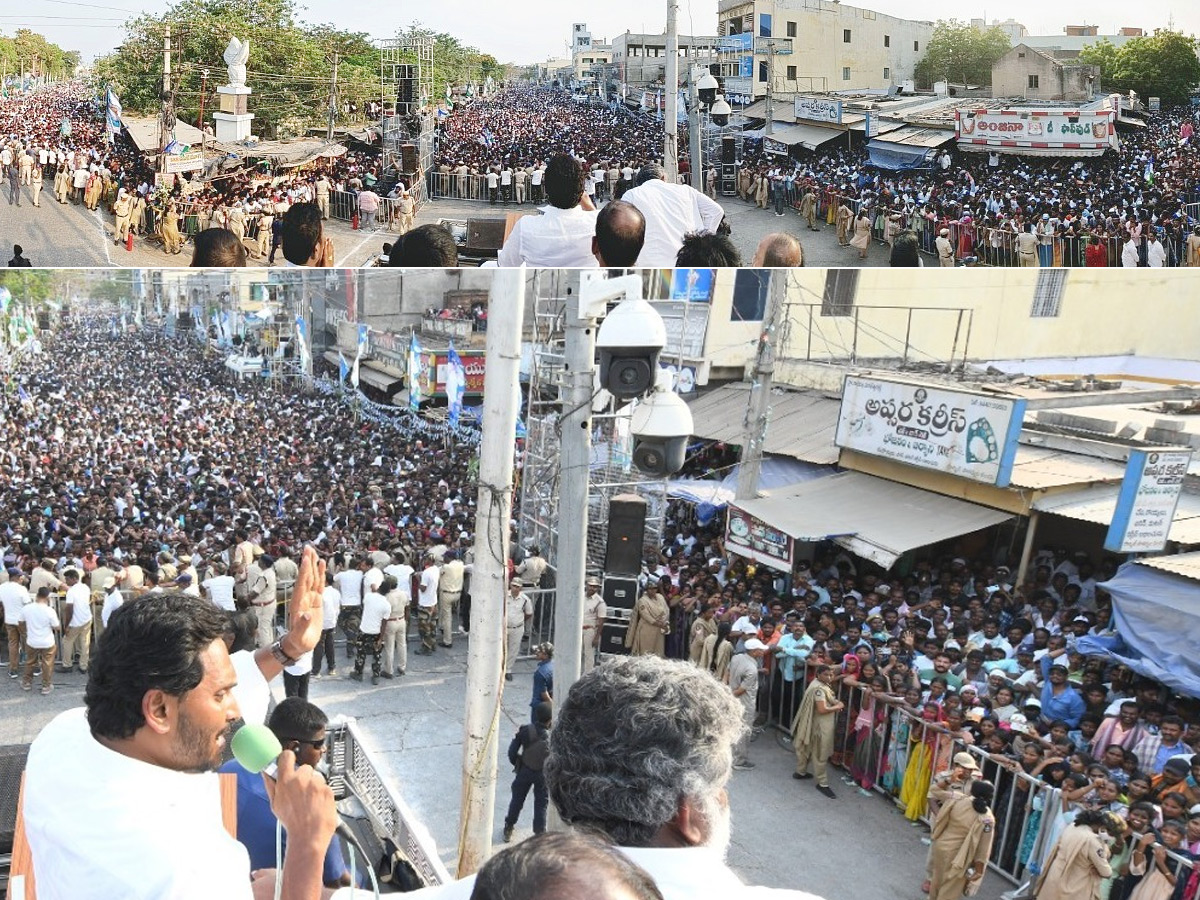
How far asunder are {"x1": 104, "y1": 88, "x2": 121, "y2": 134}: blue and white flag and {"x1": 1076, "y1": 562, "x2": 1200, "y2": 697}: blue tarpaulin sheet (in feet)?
12.0

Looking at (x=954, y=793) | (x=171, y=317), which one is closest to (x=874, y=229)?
(x=954, y=793)

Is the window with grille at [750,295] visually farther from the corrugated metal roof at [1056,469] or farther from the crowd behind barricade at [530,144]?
the corrugated metal roof at [1056,469]

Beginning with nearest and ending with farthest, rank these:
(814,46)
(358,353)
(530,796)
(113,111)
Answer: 1. (113,111)
2. (814,46)
3. (530,796)
4. (358,353)

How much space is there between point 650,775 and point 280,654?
3.51 feet

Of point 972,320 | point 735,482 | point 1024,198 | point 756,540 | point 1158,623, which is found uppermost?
point 1024,198

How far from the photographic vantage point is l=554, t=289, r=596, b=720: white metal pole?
383cm

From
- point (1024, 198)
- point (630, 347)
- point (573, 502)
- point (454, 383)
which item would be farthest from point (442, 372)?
point (1024, 198)

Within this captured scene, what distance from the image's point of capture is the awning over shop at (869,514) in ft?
15.4

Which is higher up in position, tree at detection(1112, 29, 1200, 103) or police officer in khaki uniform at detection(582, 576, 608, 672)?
tree at detection(1112, 29, 1200, 103)

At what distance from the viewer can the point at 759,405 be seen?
4.50 metres

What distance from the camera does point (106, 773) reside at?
1.70 metres

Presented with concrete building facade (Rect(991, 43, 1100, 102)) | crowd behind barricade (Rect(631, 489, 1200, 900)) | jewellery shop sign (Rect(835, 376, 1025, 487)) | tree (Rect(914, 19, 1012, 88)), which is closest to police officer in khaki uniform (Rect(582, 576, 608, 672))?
crowd behind barricade (Rect(631, 489, 1200, 900))

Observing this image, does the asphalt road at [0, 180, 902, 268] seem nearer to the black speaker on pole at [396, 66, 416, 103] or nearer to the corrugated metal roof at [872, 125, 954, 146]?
the black speaker on pole at [396, 66, 416, 103]

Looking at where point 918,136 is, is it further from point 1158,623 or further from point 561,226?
point 1158,623
